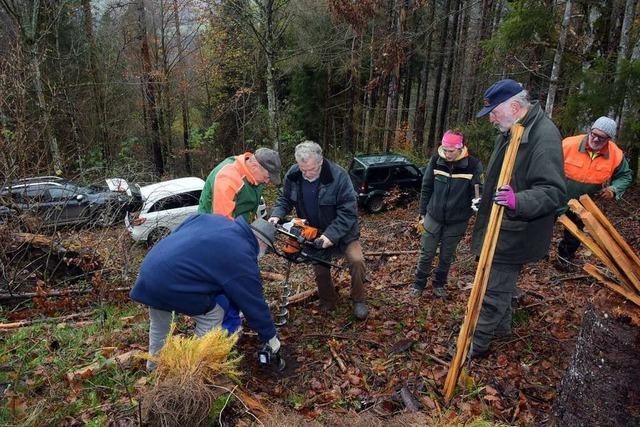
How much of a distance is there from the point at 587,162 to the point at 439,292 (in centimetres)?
224

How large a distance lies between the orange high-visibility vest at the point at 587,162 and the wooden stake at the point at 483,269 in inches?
94.3

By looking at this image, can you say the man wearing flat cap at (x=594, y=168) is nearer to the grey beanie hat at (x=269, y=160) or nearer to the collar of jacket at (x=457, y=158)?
the collar of jacket at (x=457, y=158)

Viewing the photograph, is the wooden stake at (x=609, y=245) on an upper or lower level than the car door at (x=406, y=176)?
upper

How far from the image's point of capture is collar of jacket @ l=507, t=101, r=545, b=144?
10.1 feet

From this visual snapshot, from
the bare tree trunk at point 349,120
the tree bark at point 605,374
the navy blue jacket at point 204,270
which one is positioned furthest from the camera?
the bare tree trunk at point 349,120

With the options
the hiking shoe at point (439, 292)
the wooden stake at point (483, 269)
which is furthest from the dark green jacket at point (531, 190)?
the hiking shoe at point (439, 292)

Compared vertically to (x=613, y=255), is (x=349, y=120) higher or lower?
lower

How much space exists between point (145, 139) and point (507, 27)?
64.0 ft

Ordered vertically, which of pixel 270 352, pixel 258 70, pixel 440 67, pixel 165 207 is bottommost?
pixel 165 207

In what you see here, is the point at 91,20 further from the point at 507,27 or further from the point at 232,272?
the point at 232,272

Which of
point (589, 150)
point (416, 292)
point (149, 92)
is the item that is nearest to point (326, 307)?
point (416, 292)

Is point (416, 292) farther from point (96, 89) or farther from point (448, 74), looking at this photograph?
point (96, 89)

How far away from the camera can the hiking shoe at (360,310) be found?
4.54 m

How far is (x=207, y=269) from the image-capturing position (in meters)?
2.80
